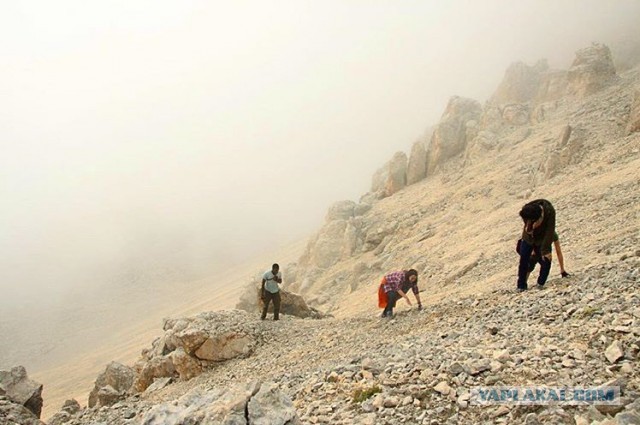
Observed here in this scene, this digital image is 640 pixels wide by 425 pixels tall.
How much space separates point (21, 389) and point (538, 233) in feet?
57.3

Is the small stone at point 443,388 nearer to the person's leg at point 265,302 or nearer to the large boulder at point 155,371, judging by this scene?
the person's leg at point 265,302

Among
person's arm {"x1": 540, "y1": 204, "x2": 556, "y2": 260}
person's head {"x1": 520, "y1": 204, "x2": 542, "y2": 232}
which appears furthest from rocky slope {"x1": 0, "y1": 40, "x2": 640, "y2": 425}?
person's head {"x1": 520, "y1": 204, "x2": 542, "y2": 232}

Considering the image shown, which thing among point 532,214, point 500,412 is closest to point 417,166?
point 532,214

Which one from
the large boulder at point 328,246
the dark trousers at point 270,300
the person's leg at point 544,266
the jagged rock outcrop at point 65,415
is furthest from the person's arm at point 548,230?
the large boulder at point 328,246

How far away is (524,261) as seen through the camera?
1263cm

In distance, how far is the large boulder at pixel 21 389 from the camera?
1631 cm

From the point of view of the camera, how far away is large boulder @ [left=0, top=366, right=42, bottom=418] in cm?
1631

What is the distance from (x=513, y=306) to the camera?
11.5 metres

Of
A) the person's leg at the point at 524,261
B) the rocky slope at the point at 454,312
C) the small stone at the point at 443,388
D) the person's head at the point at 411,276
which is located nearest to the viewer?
the rocky slope at the point at 454,312

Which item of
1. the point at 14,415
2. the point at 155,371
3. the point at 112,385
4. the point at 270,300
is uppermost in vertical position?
the point at 14,415

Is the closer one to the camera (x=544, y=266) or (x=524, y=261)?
(x=544, y=266)

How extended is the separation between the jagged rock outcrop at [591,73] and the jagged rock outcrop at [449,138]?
374 inches

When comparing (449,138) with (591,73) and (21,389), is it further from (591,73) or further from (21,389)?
(21,389)

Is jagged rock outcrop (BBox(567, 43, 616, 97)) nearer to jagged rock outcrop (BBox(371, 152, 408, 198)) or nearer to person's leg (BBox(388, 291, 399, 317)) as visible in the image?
jagged rock outcrop (BBox(371, 152, 408, 198))
